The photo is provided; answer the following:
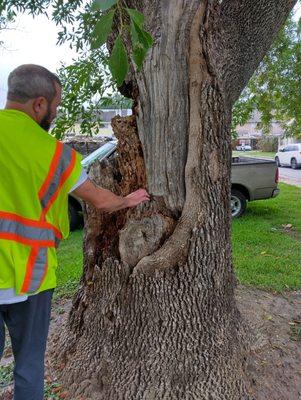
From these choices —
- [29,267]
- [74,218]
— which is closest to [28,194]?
[29,267]

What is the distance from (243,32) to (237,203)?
655 cm

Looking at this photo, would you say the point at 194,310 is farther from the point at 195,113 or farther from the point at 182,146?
the point at 195,113

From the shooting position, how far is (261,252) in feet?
21.3

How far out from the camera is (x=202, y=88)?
2.60m

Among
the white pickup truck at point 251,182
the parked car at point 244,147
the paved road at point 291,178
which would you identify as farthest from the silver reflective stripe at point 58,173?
the parked car at point 244,147

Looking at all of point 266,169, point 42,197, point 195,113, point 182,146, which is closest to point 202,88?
point 195,113

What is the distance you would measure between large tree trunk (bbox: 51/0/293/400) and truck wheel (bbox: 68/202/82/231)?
565 centimetres

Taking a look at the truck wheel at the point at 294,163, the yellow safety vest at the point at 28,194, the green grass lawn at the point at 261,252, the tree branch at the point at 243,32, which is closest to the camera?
the yellow safety vest at the point at 28,194

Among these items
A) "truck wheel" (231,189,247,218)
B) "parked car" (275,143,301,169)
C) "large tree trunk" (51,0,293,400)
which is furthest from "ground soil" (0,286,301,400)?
"parked car" (275,143,301,169)

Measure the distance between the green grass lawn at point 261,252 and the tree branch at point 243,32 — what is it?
2.71 m

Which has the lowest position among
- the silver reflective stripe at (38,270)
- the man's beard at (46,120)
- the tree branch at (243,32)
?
the silver reflective stripe at (38,270)

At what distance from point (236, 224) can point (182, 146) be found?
622 centimetres

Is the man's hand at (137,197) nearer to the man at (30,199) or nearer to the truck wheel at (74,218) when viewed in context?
the man at (30,199)

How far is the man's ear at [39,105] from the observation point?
6.64ft
